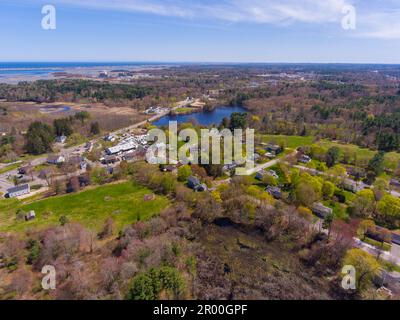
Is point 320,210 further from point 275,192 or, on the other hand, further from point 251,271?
point 251,271

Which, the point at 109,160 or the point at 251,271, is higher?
the point at 109,160

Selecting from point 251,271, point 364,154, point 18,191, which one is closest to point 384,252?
point 251,271

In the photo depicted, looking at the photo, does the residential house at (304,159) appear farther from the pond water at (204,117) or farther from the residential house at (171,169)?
the pond water at (204,117)

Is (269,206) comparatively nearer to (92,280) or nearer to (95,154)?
(92,280)

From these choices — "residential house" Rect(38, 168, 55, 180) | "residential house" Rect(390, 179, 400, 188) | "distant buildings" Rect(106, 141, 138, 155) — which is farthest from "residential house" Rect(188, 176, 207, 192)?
"residential house" Rect(390, 179, 400, 188)

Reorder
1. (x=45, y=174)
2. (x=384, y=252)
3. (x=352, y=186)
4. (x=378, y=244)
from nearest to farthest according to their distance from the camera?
1. (x=384, y=252)
2. (x=378, y=244)
3. (x=352, y=186)
4. (x=45, y=174)

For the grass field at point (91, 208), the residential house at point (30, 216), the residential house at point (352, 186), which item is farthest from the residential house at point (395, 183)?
the residential house at point (30, 216)
